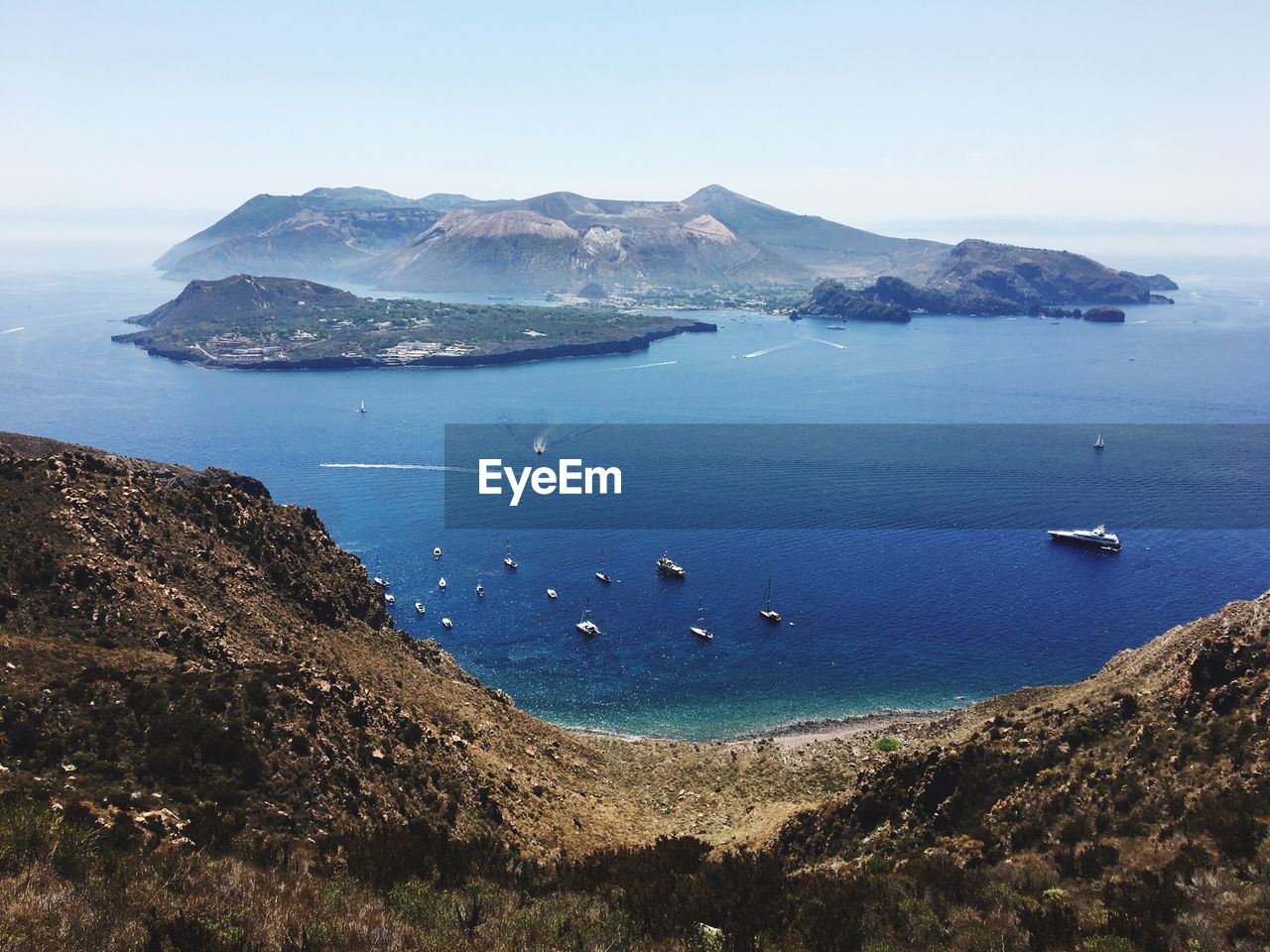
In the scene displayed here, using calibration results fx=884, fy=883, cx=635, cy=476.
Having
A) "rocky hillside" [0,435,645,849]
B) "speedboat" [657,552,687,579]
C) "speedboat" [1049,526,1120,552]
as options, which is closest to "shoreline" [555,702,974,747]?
"rocky hillside" [0,435,645,849]

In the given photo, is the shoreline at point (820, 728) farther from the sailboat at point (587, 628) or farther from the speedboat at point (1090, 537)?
the speedboat at point (1090, 537)

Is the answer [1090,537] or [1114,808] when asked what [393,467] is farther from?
[1114,808]

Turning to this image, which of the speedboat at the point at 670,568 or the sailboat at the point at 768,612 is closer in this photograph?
the sailboat at the point at 768,612

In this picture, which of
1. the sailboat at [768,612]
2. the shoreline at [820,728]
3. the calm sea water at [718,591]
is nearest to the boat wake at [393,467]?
the calm sea water at [718,591]

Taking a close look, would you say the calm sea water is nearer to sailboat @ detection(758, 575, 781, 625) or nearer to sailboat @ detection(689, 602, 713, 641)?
sailboat @ detection(689, 602, 713, 641)

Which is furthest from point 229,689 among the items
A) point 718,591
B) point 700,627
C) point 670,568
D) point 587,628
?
point 670,568
